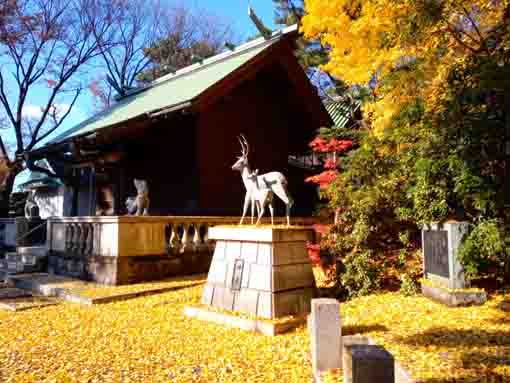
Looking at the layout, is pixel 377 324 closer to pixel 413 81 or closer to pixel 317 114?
pixel 413 81

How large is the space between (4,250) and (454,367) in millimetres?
16701

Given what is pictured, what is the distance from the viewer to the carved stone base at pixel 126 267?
874 centimetres

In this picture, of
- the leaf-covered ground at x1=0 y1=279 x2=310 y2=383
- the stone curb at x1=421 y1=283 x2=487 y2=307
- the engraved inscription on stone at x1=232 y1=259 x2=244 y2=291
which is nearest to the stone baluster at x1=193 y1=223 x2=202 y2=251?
the leaf-covered ground at x1=0 y1=279 x2=310 y2=383

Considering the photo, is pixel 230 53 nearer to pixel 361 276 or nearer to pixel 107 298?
pixel 107 298

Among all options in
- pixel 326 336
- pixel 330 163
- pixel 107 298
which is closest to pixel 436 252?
pixel 326 336

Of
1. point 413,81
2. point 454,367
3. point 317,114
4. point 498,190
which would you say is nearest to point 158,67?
point 317,114

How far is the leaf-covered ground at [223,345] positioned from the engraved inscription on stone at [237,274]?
69 cm

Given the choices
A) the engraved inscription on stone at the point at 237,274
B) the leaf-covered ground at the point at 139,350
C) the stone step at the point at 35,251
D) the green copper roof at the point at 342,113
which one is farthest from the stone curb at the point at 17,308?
the green copper roof at the point at 342,113

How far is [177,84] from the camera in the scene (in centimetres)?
1627

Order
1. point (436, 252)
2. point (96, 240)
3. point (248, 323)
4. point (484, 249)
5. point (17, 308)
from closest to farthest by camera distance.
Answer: point (248, 323), point (484, 249), point (436, 252), point (17, 308), point (96, 240)

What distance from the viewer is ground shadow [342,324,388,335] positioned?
187 inches

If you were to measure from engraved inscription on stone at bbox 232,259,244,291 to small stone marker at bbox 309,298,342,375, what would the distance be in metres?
2.22

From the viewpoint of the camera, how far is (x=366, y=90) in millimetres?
12320

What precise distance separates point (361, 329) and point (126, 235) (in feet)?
19.4
